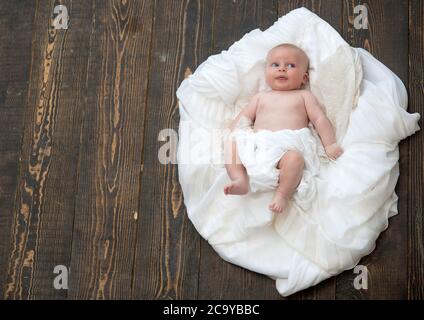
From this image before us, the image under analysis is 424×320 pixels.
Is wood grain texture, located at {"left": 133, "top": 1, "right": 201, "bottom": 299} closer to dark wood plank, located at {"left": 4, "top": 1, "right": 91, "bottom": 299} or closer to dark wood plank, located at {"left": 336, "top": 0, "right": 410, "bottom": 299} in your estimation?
dark wood plank, located at {"left": 4, "top": 1, "right": 91, "bottom": 299}

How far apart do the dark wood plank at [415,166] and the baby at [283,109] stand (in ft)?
0.83

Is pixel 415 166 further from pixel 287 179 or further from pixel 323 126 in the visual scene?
pixel 287 179

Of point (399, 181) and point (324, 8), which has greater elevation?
point (324, 8)

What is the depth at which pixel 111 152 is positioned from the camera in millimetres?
2150

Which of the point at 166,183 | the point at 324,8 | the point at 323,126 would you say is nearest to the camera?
the point at 323,126

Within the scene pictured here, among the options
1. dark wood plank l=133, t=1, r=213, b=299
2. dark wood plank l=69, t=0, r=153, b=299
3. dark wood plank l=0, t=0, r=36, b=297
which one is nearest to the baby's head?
dark wood plank l=133, t=1, r=213, b=299

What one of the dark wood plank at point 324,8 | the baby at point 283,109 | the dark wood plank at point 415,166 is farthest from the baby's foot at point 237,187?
the dark wood plank at point 324,8

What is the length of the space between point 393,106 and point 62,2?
1253 millimetres

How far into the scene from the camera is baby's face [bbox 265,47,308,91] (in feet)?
6.63

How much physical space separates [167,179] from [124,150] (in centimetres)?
18

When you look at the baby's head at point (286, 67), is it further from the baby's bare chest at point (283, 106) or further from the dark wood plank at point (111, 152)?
the dark wood plank at point (111, 152)

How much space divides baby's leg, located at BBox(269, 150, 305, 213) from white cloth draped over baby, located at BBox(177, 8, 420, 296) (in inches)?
2.1

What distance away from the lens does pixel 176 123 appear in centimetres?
215

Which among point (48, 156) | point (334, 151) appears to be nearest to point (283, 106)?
point (334, 151)
